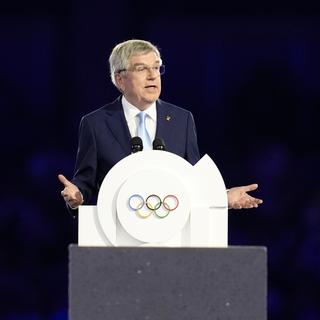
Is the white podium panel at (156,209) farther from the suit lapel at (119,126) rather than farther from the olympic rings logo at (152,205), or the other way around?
the suit lapel at (119,126)

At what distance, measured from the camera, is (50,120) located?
5.22 metres

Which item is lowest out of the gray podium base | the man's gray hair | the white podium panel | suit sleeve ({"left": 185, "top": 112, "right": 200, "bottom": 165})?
the gray podium base

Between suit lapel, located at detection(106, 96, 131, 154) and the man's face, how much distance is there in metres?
0.09

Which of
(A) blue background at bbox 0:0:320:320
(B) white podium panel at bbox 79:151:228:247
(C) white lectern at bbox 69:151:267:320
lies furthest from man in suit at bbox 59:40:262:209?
(A) blue background at bbox 0:0:320:320

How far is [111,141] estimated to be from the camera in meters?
3.22

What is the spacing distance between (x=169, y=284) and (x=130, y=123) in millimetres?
773

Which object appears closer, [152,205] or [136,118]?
[152,205]

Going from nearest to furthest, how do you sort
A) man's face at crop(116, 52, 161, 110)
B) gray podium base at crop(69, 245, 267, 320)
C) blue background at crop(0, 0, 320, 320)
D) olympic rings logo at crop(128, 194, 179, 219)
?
gray podium base at crop(69, 245, 267, 320) → olympic rings logo at crop(128, 194, 179, 219) → man's face at crop(116, 52, 161, 110) → blue background at crop(0, 0, 320, 320)

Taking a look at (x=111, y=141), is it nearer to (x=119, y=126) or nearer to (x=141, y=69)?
(x=119, y=126)

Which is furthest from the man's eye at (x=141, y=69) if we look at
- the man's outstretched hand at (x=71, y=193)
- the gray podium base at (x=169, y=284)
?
the gray podium base at (x=169, y=284)

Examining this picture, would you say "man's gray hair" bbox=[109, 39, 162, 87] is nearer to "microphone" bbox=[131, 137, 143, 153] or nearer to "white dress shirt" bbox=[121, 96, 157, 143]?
"white dress shirt" bbox=[121, 96, 157, 143]

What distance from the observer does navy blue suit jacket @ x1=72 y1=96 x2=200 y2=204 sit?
320 centimetres

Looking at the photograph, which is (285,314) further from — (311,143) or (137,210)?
(137,210)

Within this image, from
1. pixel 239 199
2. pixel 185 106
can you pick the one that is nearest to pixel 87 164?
pixel 239 199
